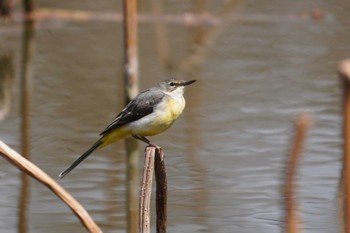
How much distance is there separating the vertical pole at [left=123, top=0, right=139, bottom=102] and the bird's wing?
1.54 metres

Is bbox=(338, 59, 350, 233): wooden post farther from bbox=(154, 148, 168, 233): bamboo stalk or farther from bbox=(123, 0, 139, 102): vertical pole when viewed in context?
bbox=(123, 0, 139, 102): vertical pole

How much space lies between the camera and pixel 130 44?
7.66 meters

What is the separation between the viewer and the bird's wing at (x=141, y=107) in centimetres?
599

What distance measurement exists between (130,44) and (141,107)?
1.72 meters

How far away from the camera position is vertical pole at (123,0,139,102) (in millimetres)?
7551

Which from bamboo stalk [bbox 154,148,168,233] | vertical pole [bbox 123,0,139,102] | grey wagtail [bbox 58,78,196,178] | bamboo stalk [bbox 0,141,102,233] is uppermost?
vertical pole [bbox 123,0,139,102]

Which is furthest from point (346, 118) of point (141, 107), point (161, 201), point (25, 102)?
point (25, 102)

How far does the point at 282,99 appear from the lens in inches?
364

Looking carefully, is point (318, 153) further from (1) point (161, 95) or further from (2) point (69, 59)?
(2) point (69, 59)

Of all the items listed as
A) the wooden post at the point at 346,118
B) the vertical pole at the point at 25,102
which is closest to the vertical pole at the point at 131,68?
the vertical pole at the point at 25,102

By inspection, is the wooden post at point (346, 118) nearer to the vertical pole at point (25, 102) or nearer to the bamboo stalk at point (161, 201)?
the bamboo stalk at point (161, 201)

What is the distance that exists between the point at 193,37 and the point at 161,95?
5.58 metres

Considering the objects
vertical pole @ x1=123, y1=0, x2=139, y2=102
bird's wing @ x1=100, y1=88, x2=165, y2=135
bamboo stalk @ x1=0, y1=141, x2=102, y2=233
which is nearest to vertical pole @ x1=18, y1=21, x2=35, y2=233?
vertical pole @ x1=123, y1=0, x2=139, y2=102

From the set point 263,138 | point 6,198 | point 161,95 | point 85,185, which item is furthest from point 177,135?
point 161,95
